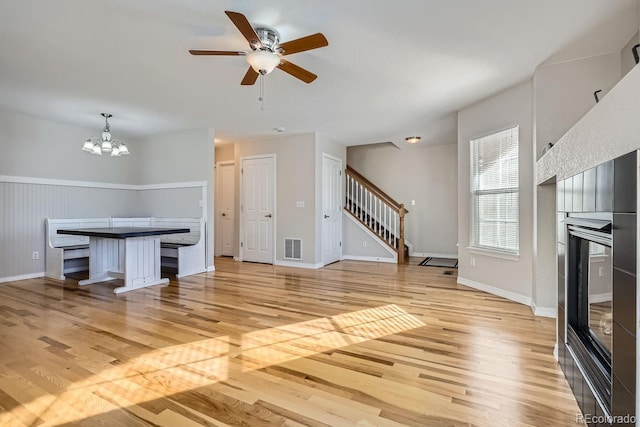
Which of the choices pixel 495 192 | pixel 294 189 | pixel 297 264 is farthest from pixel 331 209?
pixel 495 192

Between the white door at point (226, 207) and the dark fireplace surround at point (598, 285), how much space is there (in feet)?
20.6

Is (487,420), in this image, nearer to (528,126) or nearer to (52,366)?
(52,366)

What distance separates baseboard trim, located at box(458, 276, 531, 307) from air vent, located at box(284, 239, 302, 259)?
289 centimetres

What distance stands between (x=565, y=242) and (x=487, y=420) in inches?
47.4

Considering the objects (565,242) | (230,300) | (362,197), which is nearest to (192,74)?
(230,300)

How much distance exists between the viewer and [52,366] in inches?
83.4

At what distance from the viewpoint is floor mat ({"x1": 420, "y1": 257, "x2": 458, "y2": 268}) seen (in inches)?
241

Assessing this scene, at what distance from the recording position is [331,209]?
6.53m

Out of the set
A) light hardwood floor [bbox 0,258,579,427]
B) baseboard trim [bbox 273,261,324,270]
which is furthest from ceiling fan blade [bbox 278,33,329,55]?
baseboard trim [bbox 273,261,324,270]

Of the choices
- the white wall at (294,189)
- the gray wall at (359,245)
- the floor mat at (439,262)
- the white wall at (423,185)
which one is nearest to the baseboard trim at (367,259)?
the gray wall at (359,245)

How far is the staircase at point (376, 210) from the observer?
6688mm

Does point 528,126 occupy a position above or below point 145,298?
above

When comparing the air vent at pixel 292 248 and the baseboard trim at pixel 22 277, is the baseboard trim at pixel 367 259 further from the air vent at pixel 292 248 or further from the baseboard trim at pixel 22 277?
the baseboard trim at pixel 22 277

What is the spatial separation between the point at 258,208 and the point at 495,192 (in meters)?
4.32
